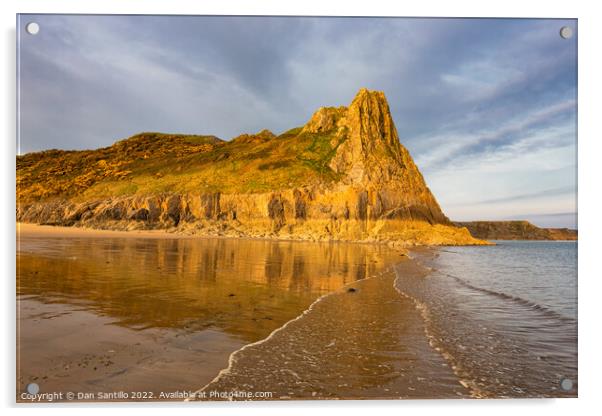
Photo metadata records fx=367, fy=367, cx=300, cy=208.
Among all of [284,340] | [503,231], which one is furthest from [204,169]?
[503,231]

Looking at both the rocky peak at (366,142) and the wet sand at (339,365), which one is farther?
the rocky peak at (366,142)

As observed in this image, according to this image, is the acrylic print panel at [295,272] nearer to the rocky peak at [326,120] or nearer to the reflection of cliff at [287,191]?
the reflection of cliff at [287,191]

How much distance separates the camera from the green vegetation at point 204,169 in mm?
52781

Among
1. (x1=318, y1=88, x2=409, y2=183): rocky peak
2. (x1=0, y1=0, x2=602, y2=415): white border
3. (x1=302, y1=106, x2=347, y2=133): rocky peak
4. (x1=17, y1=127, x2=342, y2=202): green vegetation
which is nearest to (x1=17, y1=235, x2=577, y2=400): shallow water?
(x1=0, y1=0, x2=602, y2=415): white border

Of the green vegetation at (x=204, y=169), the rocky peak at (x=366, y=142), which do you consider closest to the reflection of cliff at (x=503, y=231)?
the rocky peak at (x=366, y=142)

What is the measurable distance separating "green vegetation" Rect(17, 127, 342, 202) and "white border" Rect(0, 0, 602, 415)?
146 feet

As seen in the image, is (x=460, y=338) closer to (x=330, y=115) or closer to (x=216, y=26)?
(x=216, y=26)

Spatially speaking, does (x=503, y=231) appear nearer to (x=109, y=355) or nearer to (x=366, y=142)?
(x=366, y=142)

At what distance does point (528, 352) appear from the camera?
5344mm
